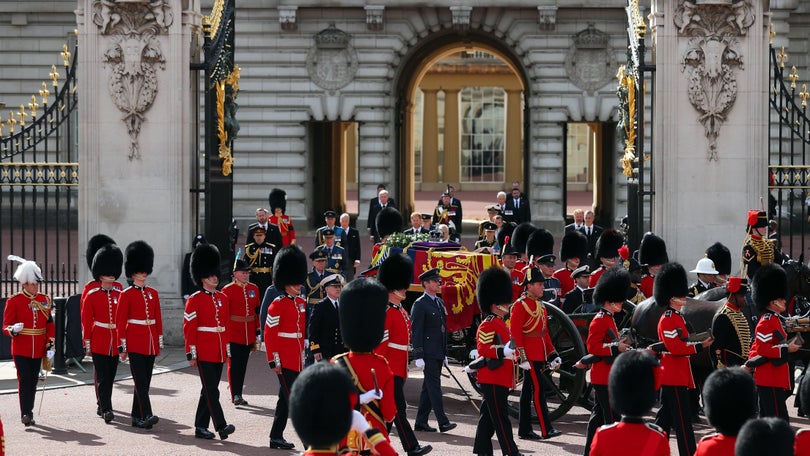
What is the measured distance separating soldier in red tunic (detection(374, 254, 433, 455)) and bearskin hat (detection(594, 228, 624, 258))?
8.50 feet

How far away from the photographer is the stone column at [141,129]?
12.4m

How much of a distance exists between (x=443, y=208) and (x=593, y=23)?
934 cm

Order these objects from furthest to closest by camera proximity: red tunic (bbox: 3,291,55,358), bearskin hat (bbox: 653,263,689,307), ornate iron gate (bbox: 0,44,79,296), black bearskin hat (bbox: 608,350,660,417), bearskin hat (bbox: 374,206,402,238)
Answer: bearskin hat (bbox: 374,206,402,238) → ornate iron gate (bbox: 0,44,79,296) → red tunic (bbox: 3,291,55,358) → bearskin hat (bbox: 653,263,689,307) → black bearskin hat (bbox: 608,350,660,417)

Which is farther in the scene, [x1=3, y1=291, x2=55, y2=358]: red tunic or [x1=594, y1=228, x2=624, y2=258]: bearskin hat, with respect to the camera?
[x1=594, y1=228, x2=624, y2=258]: bearskin hat

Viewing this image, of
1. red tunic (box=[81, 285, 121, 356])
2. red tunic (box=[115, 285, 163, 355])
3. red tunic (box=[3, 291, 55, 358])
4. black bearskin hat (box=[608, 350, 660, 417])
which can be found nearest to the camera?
black bearskin hat (box=[608, 350, 660, 417])

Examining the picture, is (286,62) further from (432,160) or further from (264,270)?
(432,160)

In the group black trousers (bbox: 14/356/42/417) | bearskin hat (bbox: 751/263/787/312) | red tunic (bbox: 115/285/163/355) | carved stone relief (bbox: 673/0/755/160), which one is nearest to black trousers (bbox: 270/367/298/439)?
red tunic (bbox: 115/285/163/355)

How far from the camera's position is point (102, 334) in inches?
385

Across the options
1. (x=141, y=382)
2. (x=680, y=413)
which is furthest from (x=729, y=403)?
(x=141, y=382)

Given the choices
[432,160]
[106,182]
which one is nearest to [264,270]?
[106,182]

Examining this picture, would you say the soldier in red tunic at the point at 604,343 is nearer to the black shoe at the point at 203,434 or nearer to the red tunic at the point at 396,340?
the red tunic at the point at 396,340

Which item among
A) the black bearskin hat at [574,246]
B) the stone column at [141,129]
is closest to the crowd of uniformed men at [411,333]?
the black bearskin hat at [574,246]

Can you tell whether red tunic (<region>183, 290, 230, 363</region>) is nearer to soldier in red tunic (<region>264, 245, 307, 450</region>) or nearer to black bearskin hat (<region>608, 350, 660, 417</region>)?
soldier in red tunic (<region>264, 245, 307, 450</region>)

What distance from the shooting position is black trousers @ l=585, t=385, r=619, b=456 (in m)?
8.14
